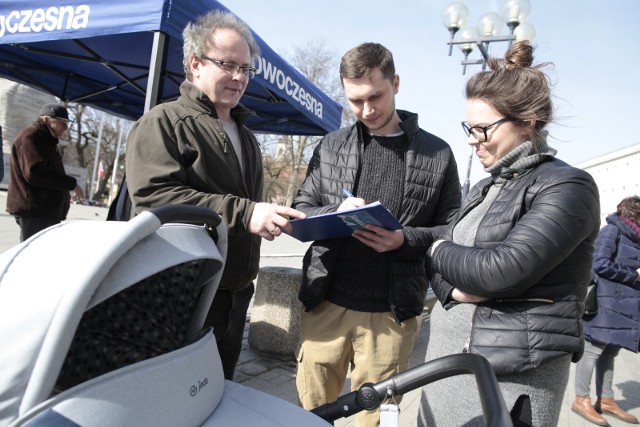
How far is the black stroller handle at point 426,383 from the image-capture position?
1.05m

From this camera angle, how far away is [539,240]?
1.34 meters

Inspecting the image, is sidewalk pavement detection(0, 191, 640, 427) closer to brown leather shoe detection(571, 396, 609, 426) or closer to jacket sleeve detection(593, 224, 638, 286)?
brown leather shoe detection(571, 396, 609, 426)

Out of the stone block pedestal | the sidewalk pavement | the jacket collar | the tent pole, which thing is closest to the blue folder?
the jacket collar

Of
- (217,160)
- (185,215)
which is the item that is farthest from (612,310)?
(185,215)

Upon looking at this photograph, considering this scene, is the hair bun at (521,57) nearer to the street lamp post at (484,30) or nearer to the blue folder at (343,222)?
the blue folder at (343,222)

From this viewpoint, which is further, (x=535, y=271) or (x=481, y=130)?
(x=481, y=130)

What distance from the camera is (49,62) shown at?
18.3 feet

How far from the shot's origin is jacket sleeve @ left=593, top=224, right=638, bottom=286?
383 cm

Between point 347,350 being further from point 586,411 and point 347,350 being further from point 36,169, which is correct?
point 36,169

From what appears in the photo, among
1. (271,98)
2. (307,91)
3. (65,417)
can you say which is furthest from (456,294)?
(271,98)

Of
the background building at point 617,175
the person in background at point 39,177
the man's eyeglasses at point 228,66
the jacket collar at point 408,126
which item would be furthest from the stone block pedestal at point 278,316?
the background building at point 617,175

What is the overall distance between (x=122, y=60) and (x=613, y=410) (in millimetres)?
6623

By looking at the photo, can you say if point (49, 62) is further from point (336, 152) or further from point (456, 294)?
point (456, 294)

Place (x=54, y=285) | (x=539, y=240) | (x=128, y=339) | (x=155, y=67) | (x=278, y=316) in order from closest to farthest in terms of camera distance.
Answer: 1. (x=54, y=285)
2. (x=128, y=339)
3. (x=539, y=240)
4. (x=155, y=67)
5. (x=278, y=316)
